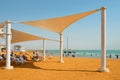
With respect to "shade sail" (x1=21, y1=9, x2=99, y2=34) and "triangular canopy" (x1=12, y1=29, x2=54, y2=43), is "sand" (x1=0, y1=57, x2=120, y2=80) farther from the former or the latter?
"triangular canopy" (x1=12, y1=29, x2=54, y2=43)

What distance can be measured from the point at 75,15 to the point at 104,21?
1793 millimetres

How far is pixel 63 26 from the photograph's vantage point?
46.2 ft

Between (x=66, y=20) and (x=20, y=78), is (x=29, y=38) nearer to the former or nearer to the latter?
(x=66, y=20)

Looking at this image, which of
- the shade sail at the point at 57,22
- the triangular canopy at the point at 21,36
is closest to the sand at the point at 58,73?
the shade sail at the point at 57,22

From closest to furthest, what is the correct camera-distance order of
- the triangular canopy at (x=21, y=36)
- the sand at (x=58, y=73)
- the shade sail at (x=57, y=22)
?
the sand at (x=58, y=73), the shade sail at (x=57, y=22), the triangular canopy at (x=21, y=36)

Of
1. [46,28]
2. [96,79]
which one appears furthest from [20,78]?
→ [46,28]

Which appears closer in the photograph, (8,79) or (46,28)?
(8,79)

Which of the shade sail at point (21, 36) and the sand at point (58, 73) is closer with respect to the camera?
the sand at point (58, 73)

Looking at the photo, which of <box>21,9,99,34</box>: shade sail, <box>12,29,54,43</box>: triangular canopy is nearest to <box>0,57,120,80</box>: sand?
<box>21,9,99,34</box>: shade sail

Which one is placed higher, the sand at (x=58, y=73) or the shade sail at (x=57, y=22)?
the shade sail at (x=57, y=22)

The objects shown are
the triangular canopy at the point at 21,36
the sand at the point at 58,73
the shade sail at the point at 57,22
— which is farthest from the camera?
the triangular canopy at the point at 21,36

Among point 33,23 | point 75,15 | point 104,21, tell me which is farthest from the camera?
point 33,23

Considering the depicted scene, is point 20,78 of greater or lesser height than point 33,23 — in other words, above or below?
below

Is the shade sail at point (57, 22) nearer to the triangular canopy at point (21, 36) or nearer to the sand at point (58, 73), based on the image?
the triangular canopy at point (21, 36)
